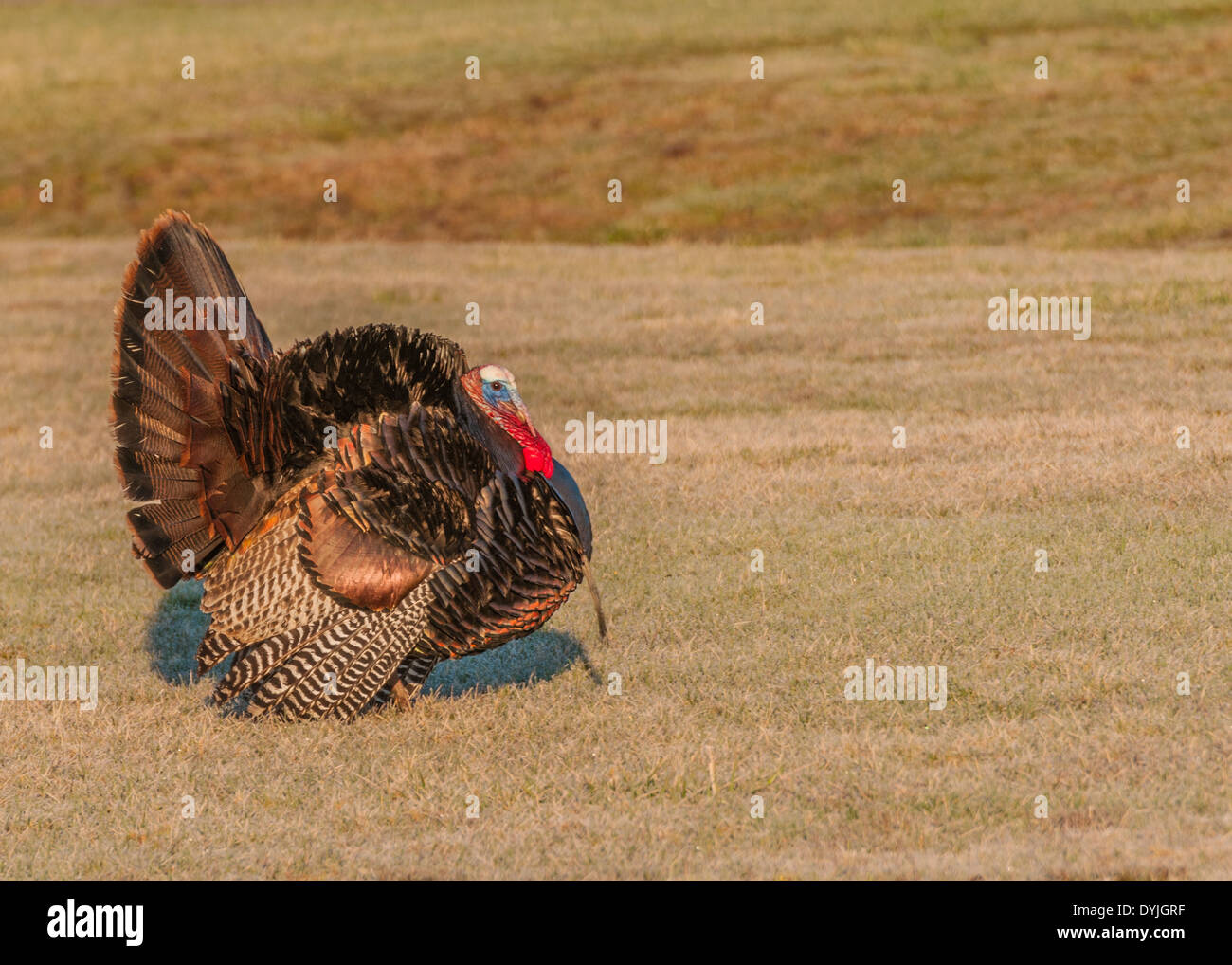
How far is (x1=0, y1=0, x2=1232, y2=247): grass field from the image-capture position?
3909 cm

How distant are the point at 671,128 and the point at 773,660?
39.8 metres

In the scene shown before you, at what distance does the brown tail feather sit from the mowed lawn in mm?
1213

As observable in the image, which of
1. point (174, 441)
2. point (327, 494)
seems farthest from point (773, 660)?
point (174, 441)

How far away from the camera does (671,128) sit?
1924 inches

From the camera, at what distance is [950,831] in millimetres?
8109

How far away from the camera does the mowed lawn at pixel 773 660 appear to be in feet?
26.9

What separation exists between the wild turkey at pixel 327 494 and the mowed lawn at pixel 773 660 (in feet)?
2.05

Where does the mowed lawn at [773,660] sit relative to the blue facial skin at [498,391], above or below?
below
